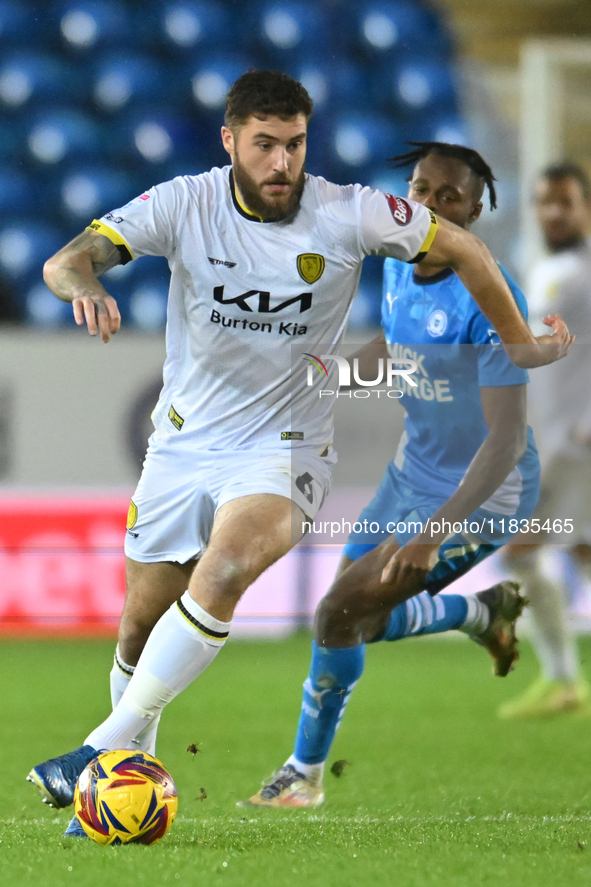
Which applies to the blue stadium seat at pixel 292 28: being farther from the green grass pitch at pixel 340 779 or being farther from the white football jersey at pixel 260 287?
the white football jersey at pixel 260 287

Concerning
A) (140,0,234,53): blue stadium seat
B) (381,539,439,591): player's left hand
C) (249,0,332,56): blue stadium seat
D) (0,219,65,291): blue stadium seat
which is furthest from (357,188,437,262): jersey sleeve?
(140,0,234,53): blue stadium seat

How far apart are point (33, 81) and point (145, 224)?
6809 millimetres

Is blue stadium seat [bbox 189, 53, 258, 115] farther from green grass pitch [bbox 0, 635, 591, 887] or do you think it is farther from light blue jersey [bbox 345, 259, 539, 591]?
light blue jersey [bbox 345, 259, 539, 591]

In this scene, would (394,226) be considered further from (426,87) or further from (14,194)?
(14,194)

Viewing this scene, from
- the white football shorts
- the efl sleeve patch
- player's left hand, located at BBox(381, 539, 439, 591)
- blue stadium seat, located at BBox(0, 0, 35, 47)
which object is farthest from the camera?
blue stadium seat, located at BBox(0, 0, 35, 47)

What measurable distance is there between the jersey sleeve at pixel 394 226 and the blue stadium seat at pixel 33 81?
6.75 meters

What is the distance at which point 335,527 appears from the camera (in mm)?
5832

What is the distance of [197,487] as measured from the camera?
11.9ft

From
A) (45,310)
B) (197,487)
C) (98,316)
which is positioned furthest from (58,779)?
(45,310)

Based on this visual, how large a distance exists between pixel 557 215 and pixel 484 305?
313 cm

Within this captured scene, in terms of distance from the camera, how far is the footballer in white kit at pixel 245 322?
11.8 ft

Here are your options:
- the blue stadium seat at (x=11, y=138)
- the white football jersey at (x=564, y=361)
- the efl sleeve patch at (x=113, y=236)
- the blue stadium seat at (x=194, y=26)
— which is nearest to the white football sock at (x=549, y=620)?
the white football jersey at (x=564, y=361)

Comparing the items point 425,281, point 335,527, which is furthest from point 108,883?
point 335,527

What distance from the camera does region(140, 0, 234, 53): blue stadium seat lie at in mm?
9805
